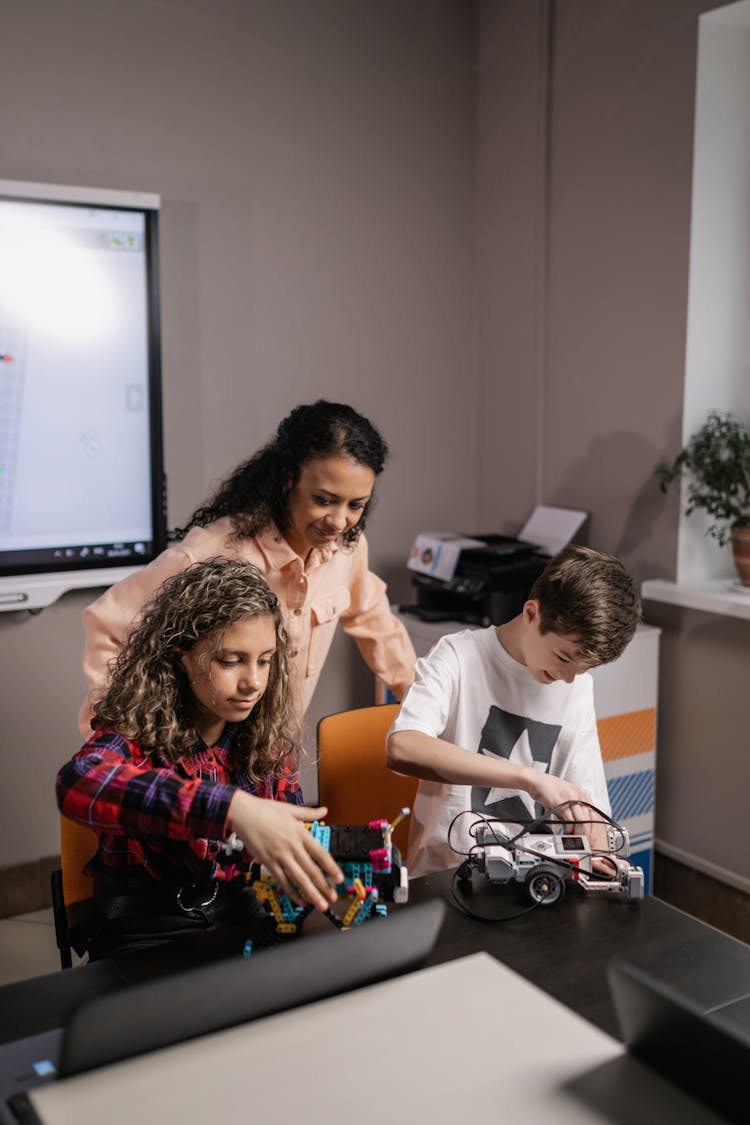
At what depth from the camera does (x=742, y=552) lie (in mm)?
2711

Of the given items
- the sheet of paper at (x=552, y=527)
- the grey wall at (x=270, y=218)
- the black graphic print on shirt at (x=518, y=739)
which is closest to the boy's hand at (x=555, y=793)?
the black graphic print on shirt at (x=518, y=739)

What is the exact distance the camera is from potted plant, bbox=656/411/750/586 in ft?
8.74

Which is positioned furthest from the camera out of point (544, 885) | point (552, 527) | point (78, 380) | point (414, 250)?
point (414, 250)

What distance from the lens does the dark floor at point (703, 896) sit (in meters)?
2.78

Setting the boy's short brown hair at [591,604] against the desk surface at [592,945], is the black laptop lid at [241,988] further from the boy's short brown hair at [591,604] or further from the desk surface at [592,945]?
the boy's short brown hair at [591,604]

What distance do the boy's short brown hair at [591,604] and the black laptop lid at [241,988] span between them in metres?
0.60

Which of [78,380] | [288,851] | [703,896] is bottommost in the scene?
[703,896]

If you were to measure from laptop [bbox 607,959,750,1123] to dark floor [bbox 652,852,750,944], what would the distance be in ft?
6.77

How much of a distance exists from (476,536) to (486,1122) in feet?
8.56

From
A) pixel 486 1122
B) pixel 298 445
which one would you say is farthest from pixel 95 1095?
pixel 298 445

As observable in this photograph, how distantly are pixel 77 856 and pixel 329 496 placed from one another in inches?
29.1

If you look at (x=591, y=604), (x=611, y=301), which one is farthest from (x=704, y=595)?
(x=591, y=604)

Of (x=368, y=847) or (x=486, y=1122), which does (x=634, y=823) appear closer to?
(x=368, y=847)

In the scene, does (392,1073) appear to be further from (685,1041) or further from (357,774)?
(357,774)
